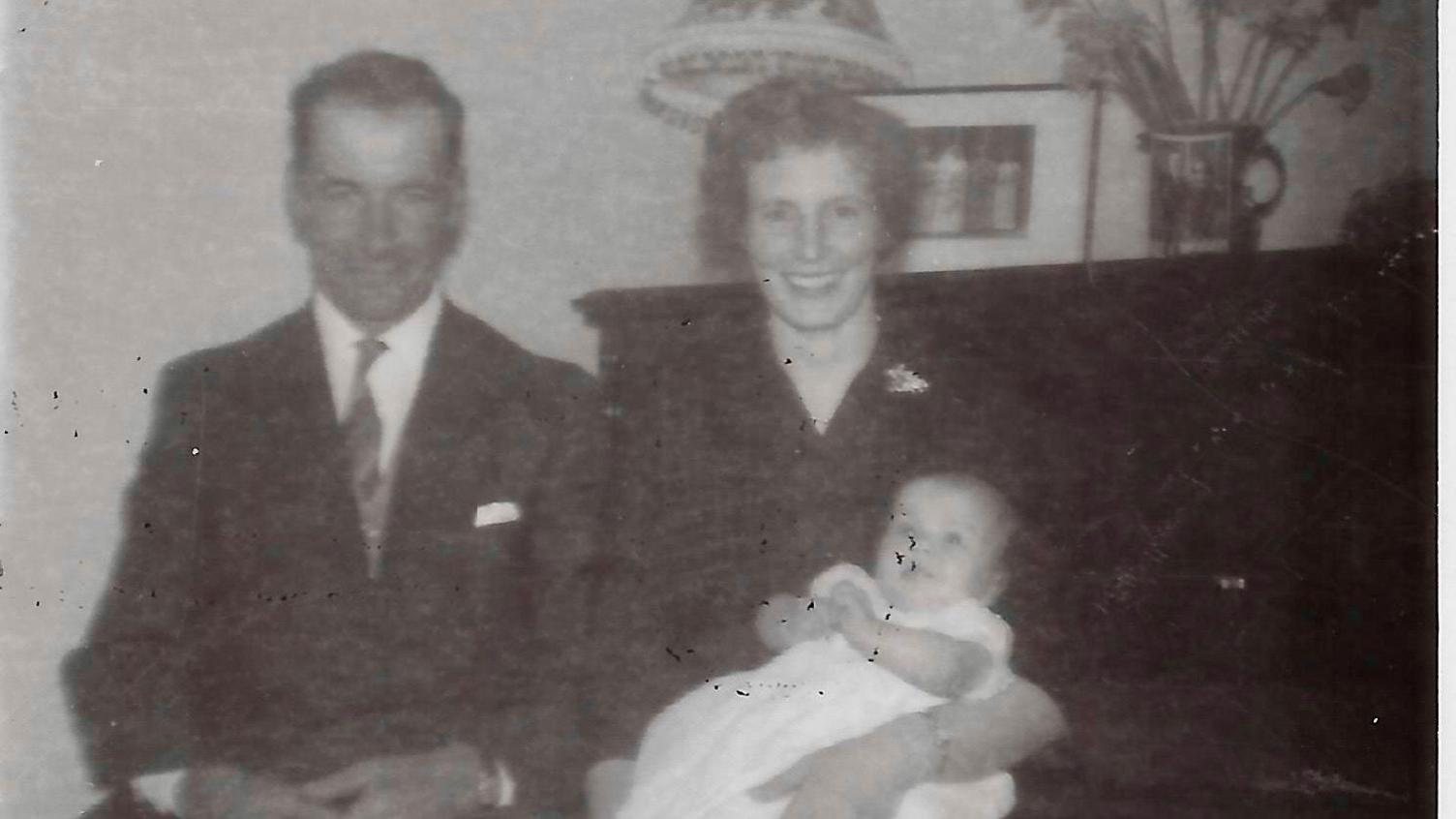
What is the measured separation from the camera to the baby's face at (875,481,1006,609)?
3.41 m

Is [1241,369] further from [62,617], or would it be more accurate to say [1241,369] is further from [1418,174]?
[62,617]

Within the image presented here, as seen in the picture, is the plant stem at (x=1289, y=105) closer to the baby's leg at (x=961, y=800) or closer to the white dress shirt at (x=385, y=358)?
the baby's leg at (x=961, y=800)

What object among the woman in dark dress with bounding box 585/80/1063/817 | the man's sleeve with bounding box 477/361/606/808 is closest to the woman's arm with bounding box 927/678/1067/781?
the woman in dark dress with bounding box 585/80/1063/817

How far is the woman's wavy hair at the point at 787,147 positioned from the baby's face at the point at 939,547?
25.0 inches

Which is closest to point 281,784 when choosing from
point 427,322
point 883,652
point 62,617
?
point 62,617

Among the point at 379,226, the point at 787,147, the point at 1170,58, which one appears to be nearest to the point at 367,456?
the point at 379,226

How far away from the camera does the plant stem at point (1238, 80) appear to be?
3.55 meters

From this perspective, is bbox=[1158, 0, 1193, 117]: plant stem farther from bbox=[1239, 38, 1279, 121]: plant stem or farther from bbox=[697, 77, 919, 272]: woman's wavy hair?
bbox=[697, 77, 919, 272]: woman's wavy hair

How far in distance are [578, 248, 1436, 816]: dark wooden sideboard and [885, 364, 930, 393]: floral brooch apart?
11 cm

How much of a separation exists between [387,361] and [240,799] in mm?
1125

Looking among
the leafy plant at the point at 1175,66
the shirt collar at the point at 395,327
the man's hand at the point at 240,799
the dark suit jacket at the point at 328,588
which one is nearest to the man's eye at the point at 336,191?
the shirt collar at the point at 395,327

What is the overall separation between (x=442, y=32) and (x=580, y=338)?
0.85 meters

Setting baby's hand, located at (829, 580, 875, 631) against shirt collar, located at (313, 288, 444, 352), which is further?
shirt collar, located at (313, 288, 444, 352)

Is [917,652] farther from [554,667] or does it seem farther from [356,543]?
[356,543]
